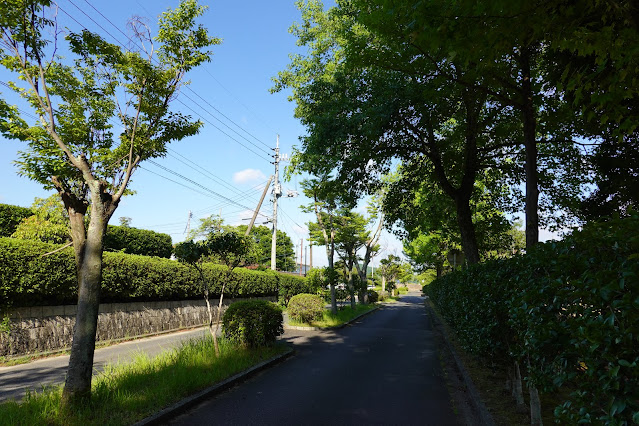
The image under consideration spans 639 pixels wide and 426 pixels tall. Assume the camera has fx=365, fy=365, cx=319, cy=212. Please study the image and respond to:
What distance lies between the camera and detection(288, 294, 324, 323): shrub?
16.7 metres

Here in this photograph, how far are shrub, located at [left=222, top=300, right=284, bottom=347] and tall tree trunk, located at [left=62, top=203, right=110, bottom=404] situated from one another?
455 cm

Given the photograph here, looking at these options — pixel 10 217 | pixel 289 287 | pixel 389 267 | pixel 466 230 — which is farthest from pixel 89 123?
pixel 389 267

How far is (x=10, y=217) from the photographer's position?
1652 centimetres

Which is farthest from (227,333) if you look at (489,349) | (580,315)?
(580,315)

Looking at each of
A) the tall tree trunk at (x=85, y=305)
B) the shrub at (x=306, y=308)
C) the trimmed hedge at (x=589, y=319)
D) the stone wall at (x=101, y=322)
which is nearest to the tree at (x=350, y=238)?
the shrub at (x=306, y=308)

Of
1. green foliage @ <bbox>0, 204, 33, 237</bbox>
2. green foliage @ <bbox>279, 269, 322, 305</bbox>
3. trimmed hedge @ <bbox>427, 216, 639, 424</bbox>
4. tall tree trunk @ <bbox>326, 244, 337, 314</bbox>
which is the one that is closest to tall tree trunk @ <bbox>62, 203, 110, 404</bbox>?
trimmed hedge @ <bbox>427, 216, 639, 424</bbox>

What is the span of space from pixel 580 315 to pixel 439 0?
4065mm

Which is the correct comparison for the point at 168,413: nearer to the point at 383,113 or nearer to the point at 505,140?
the point at 383,113

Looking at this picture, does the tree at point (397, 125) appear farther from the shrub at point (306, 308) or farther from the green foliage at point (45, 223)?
the green foliage at point (45, 223)

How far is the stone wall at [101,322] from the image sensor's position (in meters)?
9.93

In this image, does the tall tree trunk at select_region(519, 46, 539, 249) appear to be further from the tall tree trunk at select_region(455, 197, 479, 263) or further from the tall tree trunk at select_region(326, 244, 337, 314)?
the tall tree trunk at select_region(326, 244, 337, 314)

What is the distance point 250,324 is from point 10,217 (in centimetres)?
1422

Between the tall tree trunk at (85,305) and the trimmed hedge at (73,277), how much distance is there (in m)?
6.14

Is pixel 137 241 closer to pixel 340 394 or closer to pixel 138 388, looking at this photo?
pixel 138 388
